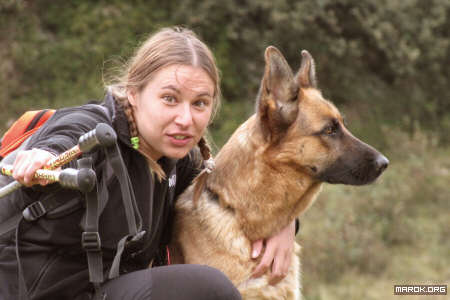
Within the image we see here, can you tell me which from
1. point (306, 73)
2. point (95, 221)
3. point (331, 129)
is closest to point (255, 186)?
point (331, 129)

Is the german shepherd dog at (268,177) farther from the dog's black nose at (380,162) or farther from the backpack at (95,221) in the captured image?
the backpack at (95,221)

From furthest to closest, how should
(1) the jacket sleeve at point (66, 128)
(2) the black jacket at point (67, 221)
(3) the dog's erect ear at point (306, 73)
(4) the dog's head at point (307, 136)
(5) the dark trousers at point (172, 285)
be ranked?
Answer: 1. (3) the dog's erect ear at point (306, 73)
2. (4) the dog's head at point (307, 136)
3. (5) the dark trousers at point (172, 285)
4. (2) the black jacket at point (67, 221)
5. (1) the jacket sleeve at point (66, 128)

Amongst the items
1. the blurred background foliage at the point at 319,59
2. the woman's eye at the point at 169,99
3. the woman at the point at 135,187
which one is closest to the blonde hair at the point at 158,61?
the woman at the point at 135,187

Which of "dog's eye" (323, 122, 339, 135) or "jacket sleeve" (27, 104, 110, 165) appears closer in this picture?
"jacket sleeve" (27, 104, 110, 165)

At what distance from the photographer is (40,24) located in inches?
287

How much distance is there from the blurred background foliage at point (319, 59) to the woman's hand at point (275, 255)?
2.83 metres

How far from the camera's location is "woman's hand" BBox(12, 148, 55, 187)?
1.66 metres

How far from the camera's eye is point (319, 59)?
7926 millimetres

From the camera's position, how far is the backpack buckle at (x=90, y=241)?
186 centimetres

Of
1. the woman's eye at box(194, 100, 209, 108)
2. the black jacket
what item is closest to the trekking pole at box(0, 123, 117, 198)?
the black jacket

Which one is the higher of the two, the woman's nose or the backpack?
the woman's nose

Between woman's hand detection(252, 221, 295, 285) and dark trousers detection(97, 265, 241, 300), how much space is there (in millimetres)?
379

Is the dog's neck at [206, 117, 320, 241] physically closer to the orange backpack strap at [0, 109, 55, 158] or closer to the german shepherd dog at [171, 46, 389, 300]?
the german shepherd dog at [171, 46, 389, 300]

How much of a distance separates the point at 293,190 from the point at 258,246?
0.32m
